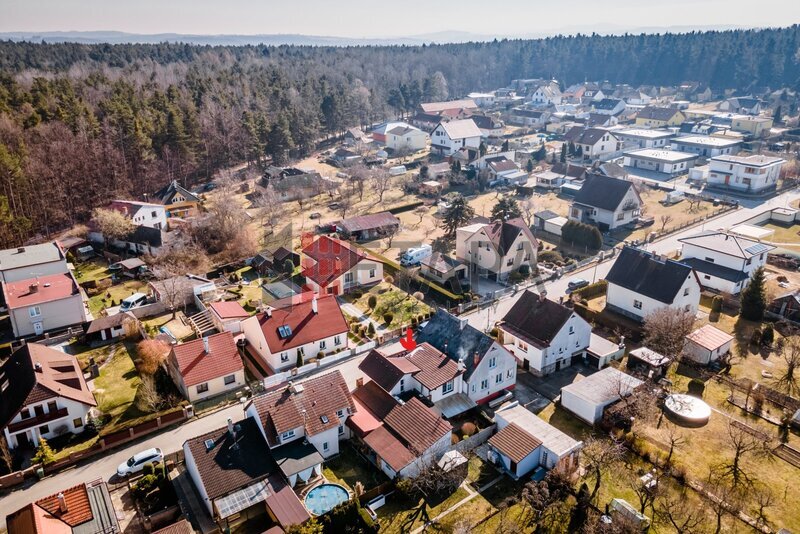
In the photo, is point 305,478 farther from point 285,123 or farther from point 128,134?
point 285,123

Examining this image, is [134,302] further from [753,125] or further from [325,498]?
[753,125]

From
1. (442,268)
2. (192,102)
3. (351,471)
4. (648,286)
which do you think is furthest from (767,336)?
(192,102)

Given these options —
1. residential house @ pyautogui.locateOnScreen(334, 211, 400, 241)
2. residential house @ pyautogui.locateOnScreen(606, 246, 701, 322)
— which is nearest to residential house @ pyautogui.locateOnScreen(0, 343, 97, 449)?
residential house @ pyautogui.locateOnScreen(334, 211, 400, 241)

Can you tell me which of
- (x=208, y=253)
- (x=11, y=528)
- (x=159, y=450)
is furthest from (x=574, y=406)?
(x=208, y=253)

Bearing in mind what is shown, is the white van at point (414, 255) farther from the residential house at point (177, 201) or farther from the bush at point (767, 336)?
the residential house at point (177, 201)

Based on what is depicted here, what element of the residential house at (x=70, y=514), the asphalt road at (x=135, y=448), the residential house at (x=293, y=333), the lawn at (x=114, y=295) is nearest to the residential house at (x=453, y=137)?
the asphalt road at (x=135, y=448)
